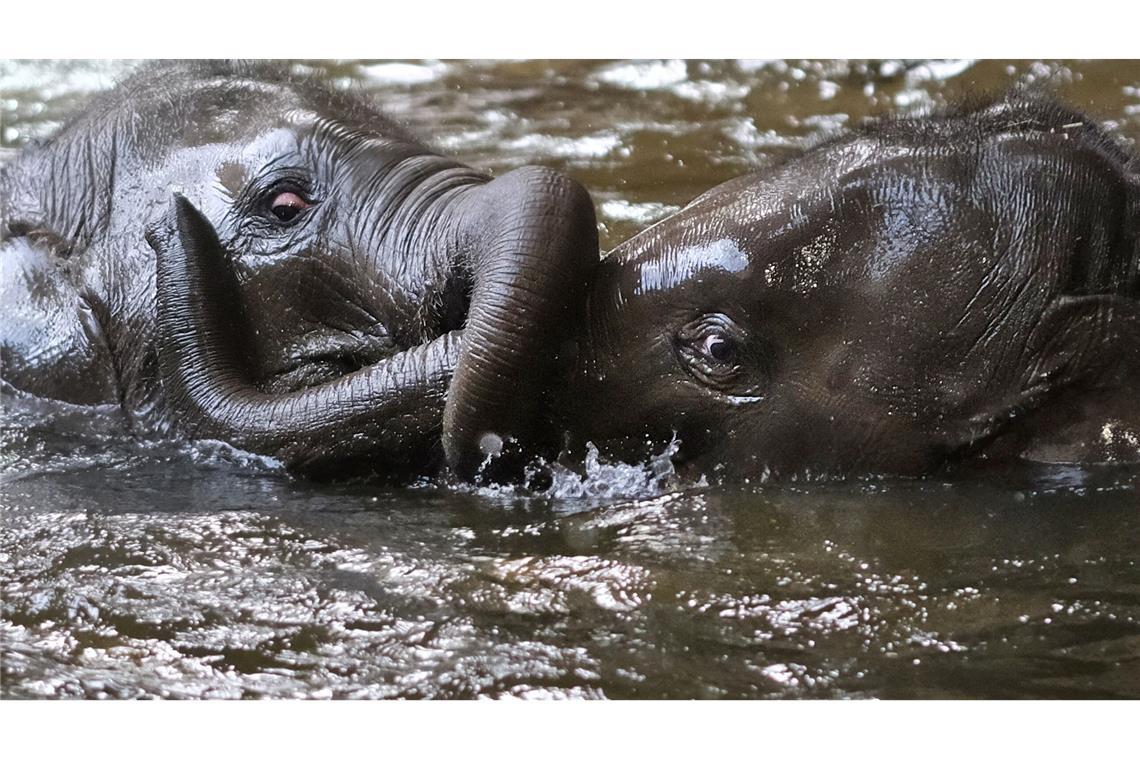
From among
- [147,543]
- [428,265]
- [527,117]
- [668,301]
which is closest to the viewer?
[147,543]

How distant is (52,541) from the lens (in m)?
5.38

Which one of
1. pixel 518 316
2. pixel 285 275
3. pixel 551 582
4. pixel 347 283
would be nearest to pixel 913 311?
pixel 518 316

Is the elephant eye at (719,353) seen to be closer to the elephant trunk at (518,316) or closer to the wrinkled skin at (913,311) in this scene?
the wrinkled skin at (913,311)

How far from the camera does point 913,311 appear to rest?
554 cm

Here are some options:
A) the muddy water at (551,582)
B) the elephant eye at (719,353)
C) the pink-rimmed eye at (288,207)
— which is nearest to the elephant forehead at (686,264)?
the elephant eye at (719,353)

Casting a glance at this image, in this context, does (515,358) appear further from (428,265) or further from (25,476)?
(25,476)

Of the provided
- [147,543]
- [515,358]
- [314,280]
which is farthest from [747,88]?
[147,543]

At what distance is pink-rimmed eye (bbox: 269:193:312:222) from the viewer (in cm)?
671

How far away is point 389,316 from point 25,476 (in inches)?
63.8

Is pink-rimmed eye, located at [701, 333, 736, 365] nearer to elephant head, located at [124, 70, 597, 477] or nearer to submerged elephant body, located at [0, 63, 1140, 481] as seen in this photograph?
submerged elephant body, located at [0, 63, 1140, 481]

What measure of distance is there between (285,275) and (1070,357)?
10.6ft

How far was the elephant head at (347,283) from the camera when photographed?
561 centimetres

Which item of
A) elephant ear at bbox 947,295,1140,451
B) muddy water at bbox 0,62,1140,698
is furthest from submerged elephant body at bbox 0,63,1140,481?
muddy water at bbox 0,62,1140,698

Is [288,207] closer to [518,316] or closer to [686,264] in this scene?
[518,316]
